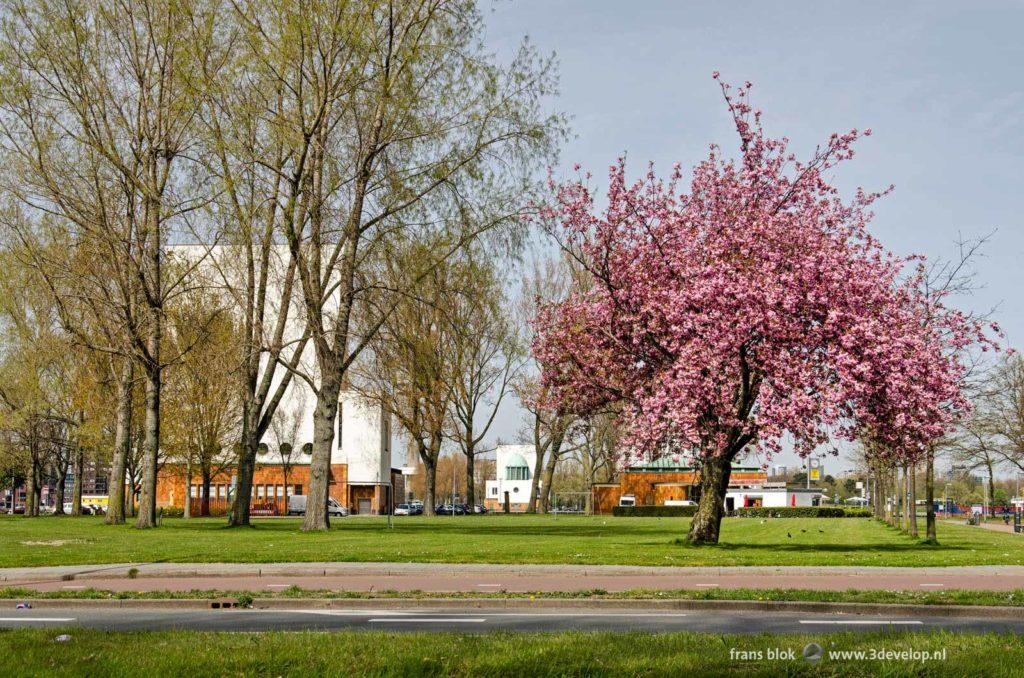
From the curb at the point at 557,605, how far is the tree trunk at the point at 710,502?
12604 mm

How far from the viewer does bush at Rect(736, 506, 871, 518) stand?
78.1 meters

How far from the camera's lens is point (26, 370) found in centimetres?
5438

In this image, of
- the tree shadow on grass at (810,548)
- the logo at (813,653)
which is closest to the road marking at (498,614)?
the logo at (813,653)

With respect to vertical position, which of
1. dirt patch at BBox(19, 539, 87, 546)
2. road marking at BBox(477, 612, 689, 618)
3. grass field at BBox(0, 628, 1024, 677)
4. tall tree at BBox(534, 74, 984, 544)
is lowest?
dirt patch at BBox(19, 539, 87, 546)

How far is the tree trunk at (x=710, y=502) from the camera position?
1020 inches

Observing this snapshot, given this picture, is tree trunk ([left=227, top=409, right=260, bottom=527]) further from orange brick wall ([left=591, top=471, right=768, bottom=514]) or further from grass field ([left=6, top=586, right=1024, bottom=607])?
orange brick wall ([left=591, top=471, right=768, bottom=514])

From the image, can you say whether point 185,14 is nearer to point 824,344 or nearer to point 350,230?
point 350,230

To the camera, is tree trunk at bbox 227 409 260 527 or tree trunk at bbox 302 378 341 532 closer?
tree trunk at bbox 302 378 341 532

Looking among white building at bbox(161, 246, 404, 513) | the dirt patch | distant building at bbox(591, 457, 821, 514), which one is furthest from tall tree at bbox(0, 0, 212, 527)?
distant building at bbox(591, 457, 821, 514)

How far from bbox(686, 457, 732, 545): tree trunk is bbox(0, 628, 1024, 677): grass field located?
55.1ft

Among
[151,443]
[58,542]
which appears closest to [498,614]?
[58,542]

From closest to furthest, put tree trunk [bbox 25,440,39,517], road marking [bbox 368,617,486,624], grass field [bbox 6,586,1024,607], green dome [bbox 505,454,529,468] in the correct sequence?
road marking [bbox 368,617,486,624], grass field [bbox 6,586,1024,607], tree trunk [bbox 25,440,39,517], green dome [bbox 505,454,529,468]

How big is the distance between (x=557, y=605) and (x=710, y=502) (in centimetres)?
1378

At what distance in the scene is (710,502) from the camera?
1039 inches
